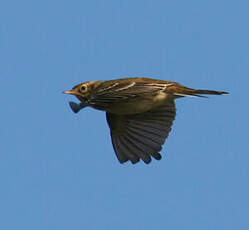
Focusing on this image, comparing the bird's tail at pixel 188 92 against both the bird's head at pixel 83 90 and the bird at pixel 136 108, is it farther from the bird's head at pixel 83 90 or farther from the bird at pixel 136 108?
the bird's head at pixel 83 90

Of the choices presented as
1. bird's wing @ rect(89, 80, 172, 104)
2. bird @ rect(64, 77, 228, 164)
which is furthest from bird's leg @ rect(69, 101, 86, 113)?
bird's wing @ rect(89, 80, 172, 104)

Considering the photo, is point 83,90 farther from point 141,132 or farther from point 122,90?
point 141,132

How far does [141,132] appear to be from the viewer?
1197cm

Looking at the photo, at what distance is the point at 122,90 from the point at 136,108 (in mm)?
480

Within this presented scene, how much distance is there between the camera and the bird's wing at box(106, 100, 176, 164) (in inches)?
464

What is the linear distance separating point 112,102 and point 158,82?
0.94 m

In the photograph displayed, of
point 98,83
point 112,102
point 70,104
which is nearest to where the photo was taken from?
point 70,104

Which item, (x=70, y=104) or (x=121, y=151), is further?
(x=121, y=151)

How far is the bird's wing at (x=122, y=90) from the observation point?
1052 centimetres

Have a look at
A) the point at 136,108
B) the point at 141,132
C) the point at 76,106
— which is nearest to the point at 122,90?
the point at 136,108

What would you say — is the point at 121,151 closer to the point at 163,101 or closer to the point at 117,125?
the point at 117,125

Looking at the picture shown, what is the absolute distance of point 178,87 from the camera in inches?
441

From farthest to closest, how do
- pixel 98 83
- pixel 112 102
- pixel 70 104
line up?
pixel 98 83, pixel 112 102, pixel 70 104

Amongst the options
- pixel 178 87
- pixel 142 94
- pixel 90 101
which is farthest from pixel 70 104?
pixel 178 87
